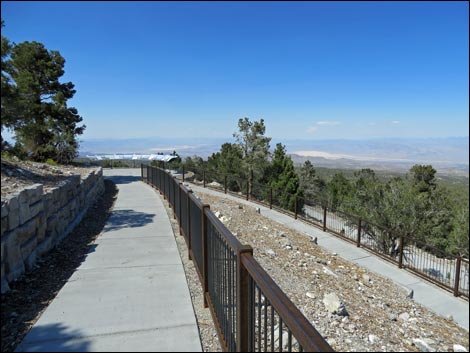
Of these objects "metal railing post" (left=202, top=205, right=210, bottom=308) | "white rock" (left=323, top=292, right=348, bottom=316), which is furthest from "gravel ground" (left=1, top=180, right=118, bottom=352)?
"white rock" (left=323, top=292, right=348, bottom=316)

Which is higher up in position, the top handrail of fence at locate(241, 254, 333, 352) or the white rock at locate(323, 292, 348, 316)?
the top handrail of fence at locate(241, 254, 333, 352)

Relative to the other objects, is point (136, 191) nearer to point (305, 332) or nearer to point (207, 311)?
point (207, 311)

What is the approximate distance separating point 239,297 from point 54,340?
187 centimetres

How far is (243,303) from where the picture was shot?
213 cm

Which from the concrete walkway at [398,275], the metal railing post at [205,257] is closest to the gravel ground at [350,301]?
the concrete walkway at [398,275]

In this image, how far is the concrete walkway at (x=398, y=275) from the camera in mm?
6766

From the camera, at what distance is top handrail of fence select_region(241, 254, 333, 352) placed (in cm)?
122

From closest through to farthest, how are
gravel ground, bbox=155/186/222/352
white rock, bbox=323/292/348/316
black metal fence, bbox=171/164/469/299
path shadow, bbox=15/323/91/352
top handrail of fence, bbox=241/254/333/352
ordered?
top handrail of fence, bbox=241/254/333/352
path shadow, bbox=15/323/91/352
gravel ground, bbox=155/186/222/352
white rock, bbox=323/292/348/316
black metal fence, bbox=171/164/469/299

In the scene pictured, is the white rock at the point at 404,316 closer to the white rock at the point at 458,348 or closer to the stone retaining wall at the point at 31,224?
the white rock at the point at 458,348

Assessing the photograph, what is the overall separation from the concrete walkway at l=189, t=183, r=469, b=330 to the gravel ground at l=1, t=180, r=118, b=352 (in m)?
6.78

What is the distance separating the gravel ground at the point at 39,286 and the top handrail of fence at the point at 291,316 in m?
2.43

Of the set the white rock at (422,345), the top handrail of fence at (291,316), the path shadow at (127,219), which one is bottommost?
the white rock at (422,345)

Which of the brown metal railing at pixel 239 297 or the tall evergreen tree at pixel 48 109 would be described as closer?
the brown metal railing at pixel 239 297

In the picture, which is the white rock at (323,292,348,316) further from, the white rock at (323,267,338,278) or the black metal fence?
the black metal fence
